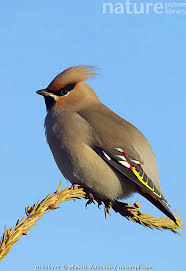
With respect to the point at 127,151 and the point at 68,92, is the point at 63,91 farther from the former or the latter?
the point at 127,151

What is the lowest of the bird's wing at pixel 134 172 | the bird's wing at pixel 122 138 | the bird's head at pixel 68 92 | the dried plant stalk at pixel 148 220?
the dried plant stalk at pixel 148 220

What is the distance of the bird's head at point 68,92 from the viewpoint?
17.4 ft

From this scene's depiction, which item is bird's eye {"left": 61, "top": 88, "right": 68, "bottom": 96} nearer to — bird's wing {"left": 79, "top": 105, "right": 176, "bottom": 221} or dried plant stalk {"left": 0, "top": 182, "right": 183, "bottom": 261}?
bird's wing {"left": 79, "top": 105, "right": 176, "bottom": 221}

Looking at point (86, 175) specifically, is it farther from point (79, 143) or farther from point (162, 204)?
point (162, 204)

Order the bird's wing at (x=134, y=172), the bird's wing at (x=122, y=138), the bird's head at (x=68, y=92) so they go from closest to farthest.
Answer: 1. the bird's wing at (x=134, y=172)
2. the bird's wing at (x=122, y=138)
3. the bird's head at (x=68, y=92)

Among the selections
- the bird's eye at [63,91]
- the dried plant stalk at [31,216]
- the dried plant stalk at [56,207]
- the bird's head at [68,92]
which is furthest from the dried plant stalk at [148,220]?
the bird's eye at [63,91]

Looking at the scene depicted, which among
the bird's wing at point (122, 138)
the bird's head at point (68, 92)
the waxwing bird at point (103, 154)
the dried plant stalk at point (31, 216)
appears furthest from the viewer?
the bird's head at point (68, 92)

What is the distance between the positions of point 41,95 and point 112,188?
1.53 metres

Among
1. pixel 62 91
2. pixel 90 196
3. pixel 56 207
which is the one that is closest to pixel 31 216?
pixel 56 207

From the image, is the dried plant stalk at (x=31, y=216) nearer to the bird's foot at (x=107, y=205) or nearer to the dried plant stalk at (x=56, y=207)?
the dried plant stalk at (x=56, y=207)

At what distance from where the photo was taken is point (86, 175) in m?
4.63

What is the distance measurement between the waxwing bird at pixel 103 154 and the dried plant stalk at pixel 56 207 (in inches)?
5.4

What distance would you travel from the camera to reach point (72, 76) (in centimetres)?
542

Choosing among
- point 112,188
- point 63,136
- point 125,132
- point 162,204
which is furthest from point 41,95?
point 162,204
